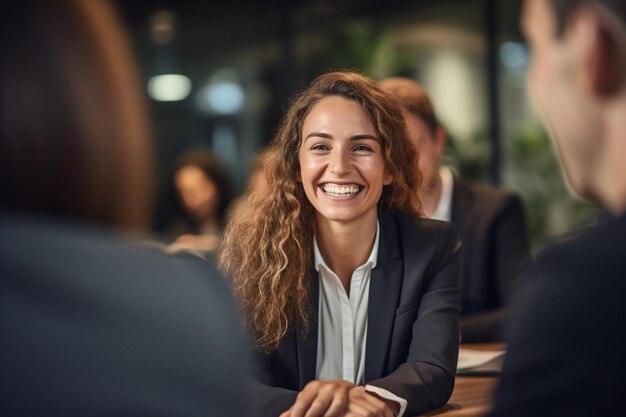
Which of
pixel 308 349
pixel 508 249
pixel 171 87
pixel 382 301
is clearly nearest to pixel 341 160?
pixel 382 301

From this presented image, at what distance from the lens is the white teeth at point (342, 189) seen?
2.39 meters

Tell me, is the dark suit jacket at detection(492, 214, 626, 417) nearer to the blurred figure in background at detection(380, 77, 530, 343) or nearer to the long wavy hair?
the long wavy hair

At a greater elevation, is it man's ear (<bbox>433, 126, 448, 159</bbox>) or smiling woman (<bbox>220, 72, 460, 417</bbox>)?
man's ear (<bbox>433, 126, 448, 159</bbox>)

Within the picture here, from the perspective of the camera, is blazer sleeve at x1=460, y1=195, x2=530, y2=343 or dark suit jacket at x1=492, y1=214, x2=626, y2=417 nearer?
dark suit jacket at x1=492, y1=214, x2=626, y2=417

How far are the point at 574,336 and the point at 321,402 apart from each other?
3.41 feet

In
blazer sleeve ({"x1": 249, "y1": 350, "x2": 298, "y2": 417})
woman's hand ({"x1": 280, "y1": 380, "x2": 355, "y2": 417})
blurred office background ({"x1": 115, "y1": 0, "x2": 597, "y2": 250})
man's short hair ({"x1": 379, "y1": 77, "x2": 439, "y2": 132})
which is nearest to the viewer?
woman's hand ({"x1": 280, "y1": 380, "x2": 355, "y2": 417})

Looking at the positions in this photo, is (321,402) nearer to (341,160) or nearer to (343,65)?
(341,160)

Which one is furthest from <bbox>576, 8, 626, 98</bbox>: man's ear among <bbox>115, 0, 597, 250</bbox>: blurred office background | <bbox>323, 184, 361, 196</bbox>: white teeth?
<bbox>115, 0, 597, 250</bbox>: blurred office background

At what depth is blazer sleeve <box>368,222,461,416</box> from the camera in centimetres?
217

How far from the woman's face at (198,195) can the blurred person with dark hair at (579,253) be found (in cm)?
525

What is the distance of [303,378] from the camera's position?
2346mm

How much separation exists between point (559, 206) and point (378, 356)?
6.67 meters

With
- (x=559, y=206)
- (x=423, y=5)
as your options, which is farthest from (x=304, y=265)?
(x=423, y=5)

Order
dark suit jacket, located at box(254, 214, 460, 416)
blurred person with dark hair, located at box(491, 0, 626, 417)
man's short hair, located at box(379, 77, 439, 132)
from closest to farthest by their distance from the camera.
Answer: blurred person with dark hair, located at box(491, 0, 626, 417), dark suit jacket, located at box(254, 214, 460, 416), man's short hair, located at box(379, 77, 439, 132)
